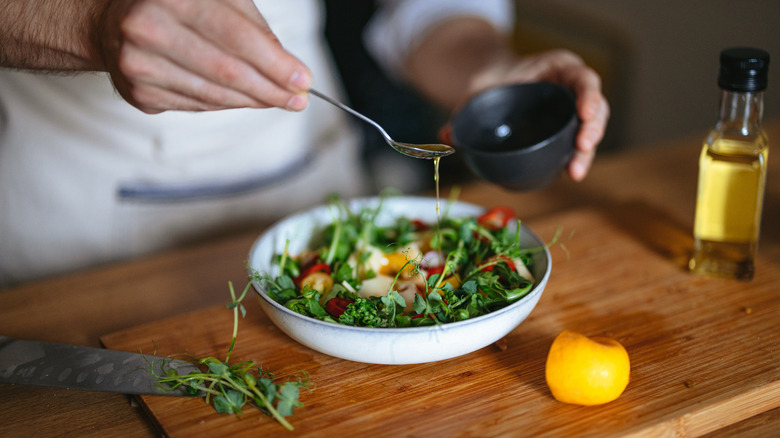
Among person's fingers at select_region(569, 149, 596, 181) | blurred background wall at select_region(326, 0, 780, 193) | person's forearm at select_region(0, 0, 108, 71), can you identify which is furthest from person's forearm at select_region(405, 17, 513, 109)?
blurred background wall at select_region(326, 0, 780, 193)

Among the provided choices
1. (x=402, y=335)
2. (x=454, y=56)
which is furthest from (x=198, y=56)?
(x=454, y=56)

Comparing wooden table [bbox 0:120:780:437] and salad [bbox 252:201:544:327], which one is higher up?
salad [bbox 252:201:544:327]

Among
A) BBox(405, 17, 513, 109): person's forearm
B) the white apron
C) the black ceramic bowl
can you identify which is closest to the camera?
the black ceramic bowl

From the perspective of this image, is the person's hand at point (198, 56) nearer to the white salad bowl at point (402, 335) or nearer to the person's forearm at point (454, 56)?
the white salad bowl at point (402, 335)

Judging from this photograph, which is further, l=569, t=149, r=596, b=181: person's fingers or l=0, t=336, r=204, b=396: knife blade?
l=569, t=149, r=596, b=181: person's fingers

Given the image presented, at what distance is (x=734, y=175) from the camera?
104 centimetres

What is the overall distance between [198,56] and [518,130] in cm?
66

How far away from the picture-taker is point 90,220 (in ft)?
4.89

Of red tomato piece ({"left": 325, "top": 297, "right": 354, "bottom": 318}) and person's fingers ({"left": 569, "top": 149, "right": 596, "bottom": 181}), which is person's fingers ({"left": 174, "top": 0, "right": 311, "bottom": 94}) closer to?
red tomato piece ({"left": 325, "top": 297, "right": 354, "bottom": 318})

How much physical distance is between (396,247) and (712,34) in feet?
7.01

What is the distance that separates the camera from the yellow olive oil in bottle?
97cm

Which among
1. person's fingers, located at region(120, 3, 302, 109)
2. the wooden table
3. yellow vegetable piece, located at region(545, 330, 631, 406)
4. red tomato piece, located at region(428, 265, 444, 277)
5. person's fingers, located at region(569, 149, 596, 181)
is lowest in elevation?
the wooden table

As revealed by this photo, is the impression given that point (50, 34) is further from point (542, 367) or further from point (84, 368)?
point (542, 367)

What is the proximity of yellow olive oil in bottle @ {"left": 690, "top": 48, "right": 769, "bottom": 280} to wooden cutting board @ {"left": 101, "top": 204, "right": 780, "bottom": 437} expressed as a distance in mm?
47
